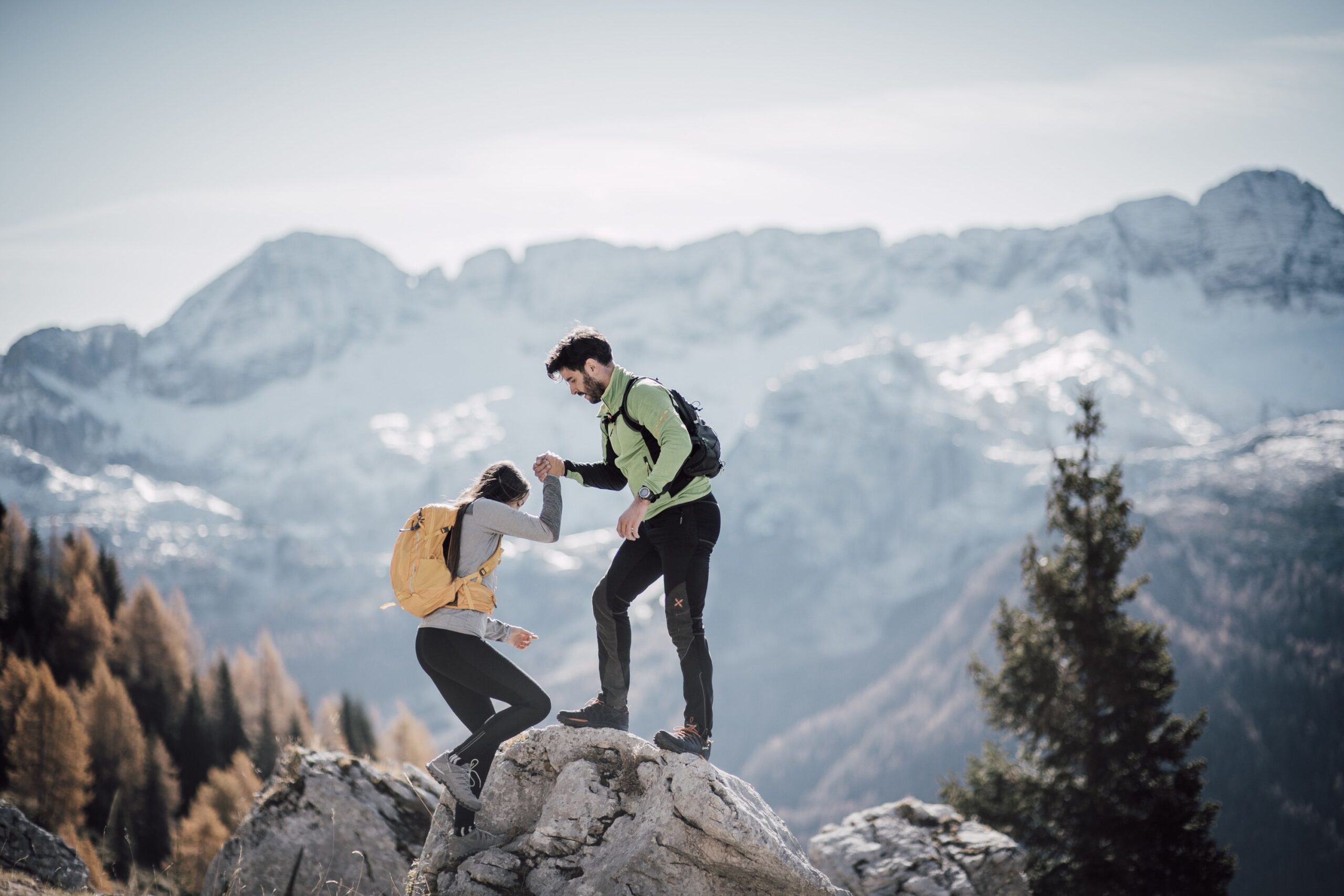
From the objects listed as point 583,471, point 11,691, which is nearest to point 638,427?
point 583,471

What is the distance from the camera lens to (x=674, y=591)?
32.7 feet

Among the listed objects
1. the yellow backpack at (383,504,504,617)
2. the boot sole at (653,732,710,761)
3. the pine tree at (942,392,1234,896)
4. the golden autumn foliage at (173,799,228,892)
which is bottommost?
the golden autumn foliage at (173,799,228,892)

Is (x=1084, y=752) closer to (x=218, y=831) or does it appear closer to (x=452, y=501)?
(x=452, y=501)

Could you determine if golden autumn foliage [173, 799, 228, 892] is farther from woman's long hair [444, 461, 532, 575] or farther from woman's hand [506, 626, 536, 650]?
woman's long hair [444, 461, 532, 575]

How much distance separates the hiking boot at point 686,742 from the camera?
1008cm

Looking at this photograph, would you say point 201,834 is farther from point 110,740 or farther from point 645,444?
point 645,444

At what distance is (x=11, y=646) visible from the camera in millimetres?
46969

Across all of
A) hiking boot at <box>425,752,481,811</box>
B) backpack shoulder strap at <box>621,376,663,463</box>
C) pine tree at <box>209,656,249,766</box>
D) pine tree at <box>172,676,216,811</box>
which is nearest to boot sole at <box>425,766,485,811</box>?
hiking boot at <box>425,752,481,811</box>

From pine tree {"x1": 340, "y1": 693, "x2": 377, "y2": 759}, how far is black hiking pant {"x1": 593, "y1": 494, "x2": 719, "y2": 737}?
129 feet

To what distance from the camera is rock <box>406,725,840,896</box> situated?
9.40 meters

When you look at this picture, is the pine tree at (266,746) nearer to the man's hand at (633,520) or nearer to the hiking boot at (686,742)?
the hiking boot at (686,742)

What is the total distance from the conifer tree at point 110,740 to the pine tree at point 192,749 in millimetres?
3221

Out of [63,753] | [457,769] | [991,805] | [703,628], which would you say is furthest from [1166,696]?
[63,753]

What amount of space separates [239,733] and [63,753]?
15464 millimetres
